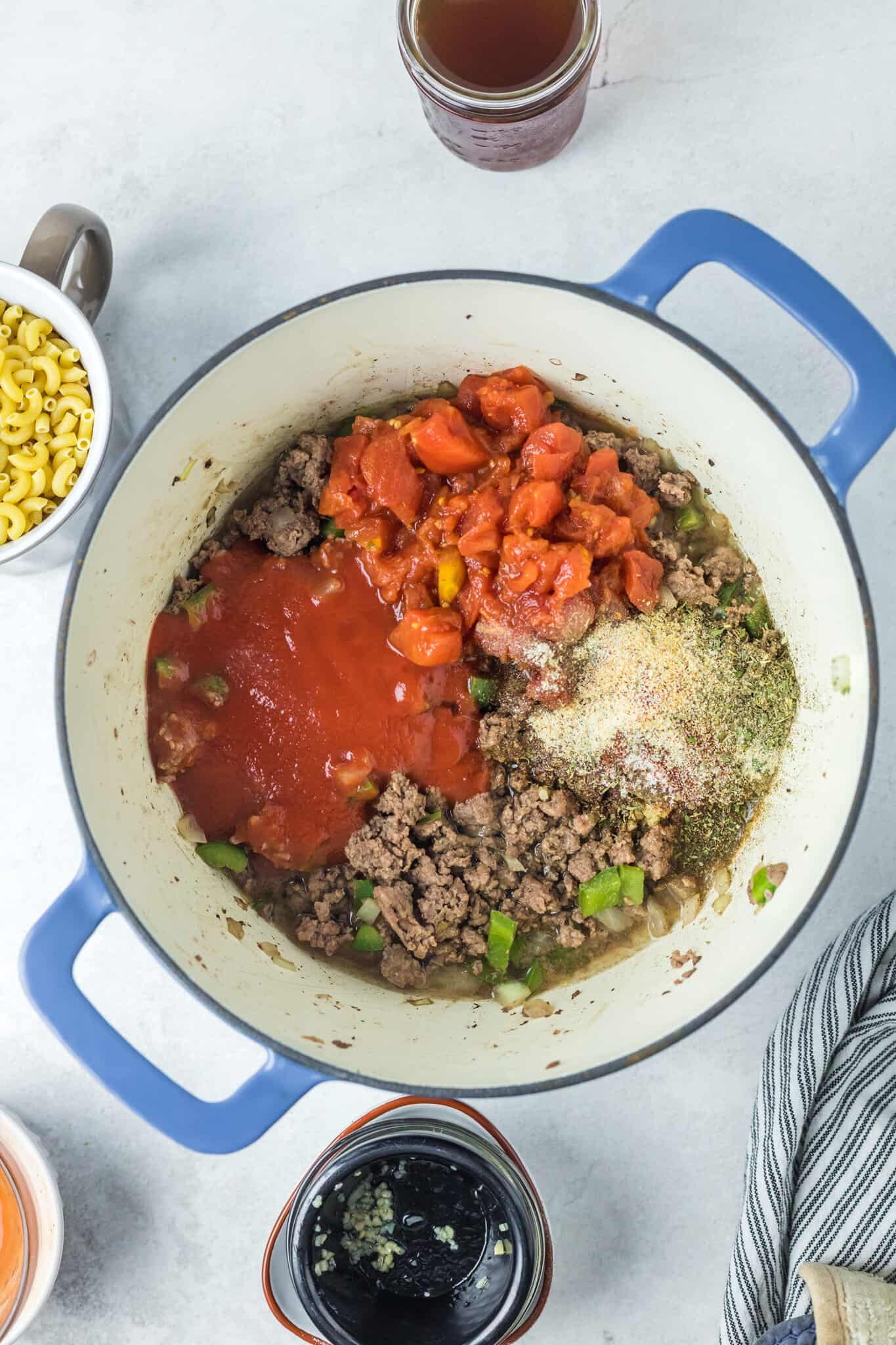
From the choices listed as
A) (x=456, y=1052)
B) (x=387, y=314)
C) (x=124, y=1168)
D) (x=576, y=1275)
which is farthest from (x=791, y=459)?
(x=124, y=1168)

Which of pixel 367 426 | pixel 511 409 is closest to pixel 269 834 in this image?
pixel 367 426

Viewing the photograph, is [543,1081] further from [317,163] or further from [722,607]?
[317,163]

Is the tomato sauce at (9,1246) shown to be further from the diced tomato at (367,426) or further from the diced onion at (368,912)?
the diced tomato at (367,426)

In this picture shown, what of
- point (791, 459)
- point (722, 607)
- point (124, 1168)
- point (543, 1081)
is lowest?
point (124, 1168)

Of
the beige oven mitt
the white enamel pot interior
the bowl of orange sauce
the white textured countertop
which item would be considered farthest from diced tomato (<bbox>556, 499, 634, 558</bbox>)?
the bowl of orange sauce

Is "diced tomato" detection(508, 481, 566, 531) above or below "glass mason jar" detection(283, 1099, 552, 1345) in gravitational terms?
above

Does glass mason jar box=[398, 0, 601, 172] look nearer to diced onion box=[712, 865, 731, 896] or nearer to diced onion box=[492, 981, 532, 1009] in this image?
diced onion box=[712, 865, 731, 896]
